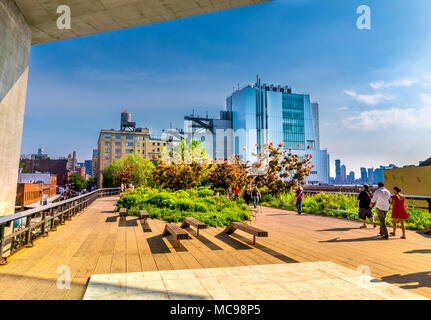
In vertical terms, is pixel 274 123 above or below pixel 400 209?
above

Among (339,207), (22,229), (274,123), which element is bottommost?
(339,207)

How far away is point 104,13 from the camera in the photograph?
8891mm

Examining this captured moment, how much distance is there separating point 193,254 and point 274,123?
4333 inches

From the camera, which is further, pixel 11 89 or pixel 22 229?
pixel 11 89

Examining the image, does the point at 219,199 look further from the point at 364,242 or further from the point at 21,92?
the point at 21,92

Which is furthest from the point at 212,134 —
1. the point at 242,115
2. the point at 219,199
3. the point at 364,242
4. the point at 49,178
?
the point at 364,242

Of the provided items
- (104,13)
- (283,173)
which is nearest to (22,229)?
(104,13)

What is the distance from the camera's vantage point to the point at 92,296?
3838mm

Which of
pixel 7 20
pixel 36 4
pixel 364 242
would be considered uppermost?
pixel 36 4

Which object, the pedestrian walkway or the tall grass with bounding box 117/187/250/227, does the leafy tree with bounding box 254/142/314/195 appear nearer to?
the tall grass with bounding box 117/187/250/227

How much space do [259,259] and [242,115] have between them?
108 metres

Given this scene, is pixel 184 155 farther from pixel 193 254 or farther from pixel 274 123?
pixel 274 123

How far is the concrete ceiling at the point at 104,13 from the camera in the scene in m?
8.35
